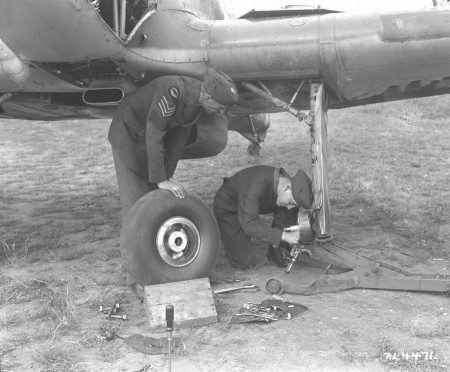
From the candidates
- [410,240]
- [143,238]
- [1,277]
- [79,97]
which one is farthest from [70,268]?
[410,240]

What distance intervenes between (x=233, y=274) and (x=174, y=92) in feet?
5.35

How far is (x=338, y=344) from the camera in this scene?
338cm

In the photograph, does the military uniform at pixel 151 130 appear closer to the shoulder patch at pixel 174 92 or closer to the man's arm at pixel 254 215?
the shoulder patch at pixel 174 92

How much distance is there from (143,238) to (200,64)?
A: 5.17 feet

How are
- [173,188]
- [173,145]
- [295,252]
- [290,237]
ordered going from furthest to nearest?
[173,145], [295,252], [290,237], [173,188]

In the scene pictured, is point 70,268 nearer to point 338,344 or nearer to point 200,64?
point 200,64

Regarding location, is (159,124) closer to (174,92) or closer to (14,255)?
(174,92)

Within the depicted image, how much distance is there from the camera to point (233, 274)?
4.90 m

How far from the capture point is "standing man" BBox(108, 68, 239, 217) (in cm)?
435

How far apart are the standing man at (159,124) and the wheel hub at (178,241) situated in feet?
0.76

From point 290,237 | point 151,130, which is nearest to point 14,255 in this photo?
point 151,130

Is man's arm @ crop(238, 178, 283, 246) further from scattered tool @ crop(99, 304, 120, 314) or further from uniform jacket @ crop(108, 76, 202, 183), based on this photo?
scattered tool @ crop(99, 304, 120, 314)

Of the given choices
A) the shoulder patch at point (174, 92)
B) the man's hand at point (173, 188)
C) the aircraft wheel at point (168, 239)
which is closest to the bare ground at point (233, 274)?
the aircraft wheel at point (168, 239)

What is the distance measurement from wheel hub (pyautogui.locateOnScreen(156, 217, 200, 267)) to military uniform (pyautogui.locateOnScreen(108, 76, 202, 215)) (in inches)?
14.7
